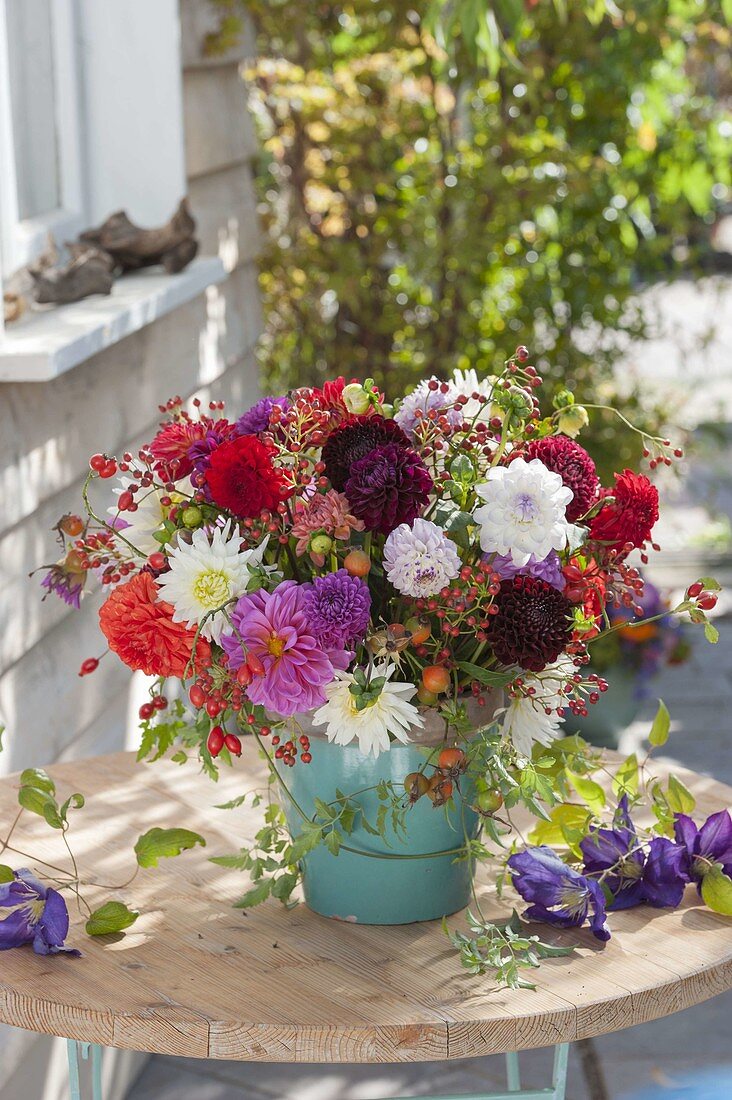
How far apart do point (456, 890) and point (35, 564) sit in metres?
0.84

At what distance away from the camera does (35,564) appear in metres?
1.84

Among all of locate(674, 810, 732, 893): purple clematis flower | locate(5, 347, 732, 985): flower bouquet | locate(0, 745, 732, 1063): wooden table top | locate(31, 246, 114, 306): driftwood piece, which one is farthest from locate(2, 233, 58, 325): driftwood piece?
locate(674, 810, 732, 893): purple clematis flower

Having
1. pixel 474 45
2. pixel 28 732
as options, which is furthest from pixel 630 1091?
pixel 474 45

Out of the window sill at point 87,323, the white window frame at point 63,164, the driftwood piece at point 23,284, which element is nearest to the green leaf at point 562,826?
the window sill at point 87,323

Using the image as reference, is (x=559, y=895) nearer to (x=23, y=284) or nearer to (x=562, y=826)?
(x=562, y=826)

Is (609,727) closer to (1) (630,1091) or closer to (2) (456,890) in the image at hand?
(1) (630,1091)

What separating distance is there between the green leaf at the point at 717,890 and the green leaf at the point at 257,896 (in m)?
0.38

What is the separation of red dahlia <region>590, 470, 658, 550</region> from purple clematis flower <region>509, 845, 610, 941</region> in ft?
0.92

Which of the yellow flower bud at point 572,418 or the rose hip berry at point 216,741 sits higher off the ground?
the yellow flower bud at point 572,418

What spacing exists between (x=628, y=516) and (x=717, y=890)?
341 millimetres

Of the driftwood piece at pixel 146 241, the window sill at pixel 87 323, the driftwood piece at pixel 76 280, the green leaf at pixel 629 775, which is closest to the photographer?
the green leaf at pixel 629 775

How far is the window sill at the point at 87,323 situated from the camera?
166 cm

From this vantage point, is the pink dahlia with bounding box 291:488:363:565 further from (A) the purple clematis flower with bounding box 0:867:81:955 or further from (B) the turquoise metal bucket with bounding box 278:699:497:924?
(A) the purple clematis flower with bounding box 0:867:81:955

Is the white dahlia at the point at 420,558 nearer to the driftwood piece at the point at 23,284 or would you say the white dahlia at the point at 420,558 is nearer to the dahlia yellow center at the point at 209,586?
the dahlia yellow center at the point at 209,586
